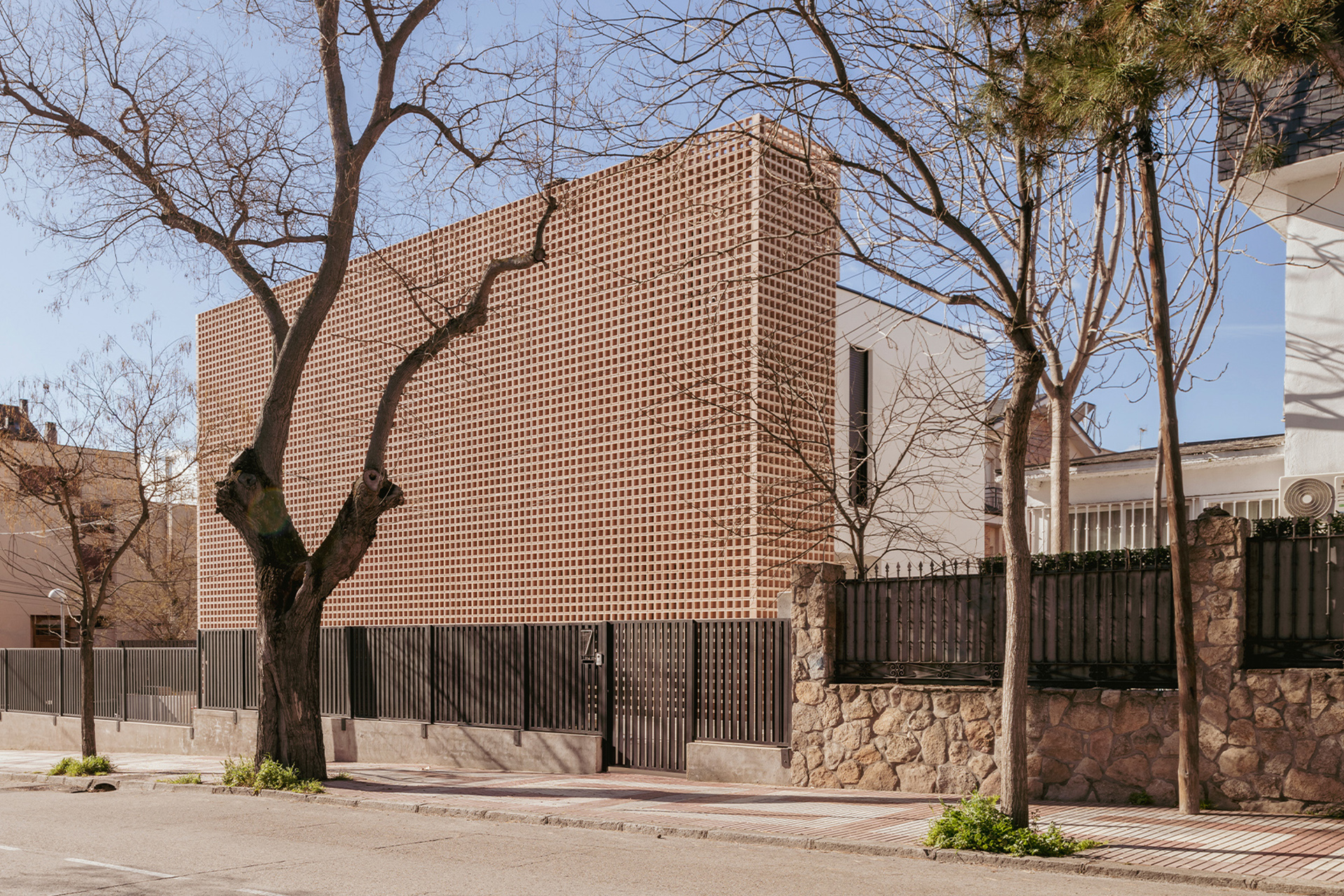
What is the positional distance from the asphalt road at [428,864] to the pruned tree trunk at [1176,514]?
8.46 feet

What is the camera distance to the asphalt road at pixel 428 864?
7957 millimetres

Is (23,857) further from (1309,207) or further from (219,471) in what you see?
(219,471)

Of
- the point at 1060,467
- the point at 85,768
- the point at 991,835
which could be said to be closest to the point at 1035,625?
the point at 991,835

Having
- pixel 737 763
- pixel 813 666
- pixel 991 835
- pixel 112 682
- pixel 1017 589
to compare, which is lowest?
pixel 112 682

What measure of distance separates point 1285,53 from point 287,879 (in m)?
8.62

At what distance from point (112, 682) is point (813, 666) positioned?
20.4 metres

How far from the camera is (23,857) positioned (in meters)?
9.80

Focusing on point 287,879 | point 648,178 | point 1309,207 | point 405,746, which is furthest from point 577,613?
point 1309,207

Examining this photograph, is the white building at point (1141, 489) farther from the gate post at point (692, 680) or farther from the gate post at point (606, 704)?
the gate post at point (606, 704)

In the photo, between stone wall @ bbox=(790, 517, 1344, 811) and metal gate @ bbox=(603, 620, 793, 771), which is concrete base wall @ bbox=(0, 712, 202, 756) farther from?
stone wall @ bbox=(790, 517, 1344, 811)

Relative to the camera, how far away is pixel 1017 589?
941cm

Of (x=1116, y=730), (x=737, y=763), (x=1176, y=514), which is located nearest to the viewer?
(x=1176, y=514)

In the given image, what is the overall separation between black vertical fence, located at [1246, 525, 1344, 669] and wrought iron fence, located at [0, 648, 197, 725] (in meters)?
21.0

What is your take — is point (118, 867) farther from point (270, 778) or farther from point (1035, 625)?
point (1035, 625)
